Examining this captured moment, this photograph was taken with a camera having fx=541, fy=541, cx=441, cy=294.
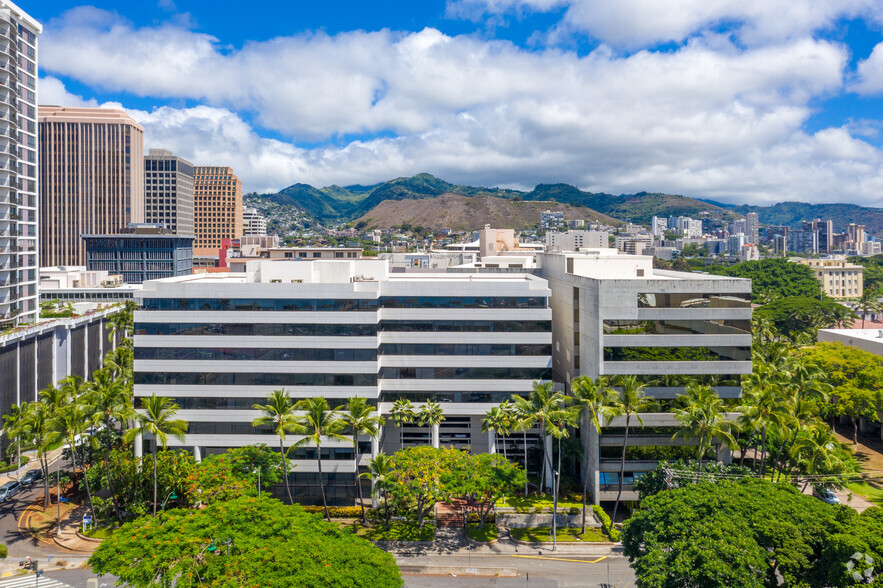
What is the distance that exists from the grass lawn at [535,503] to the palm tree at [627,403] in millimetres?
4592

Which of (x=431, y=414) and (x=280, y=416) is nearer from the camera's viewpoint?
(x=280, y=416)

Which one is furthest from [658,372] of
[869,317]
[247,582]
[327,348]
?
[869,317]

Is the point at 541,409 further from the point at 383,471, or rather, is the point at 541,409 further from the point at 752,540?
the point at 752,540

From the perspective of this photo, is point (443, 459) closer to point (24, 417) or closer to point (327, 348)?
point (327, 348)

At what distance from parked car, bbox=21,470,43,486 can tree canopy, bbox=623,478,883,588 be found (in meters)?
73.2

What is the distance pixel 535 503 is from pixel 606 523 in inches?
320

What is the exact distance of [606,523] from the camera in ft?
189

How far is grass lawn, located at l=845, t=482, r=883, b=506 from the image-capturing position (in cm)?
6316

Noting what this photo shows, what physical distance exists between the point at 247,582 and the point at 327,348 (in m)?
33.5

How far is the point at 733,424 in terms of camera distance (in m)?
55.4

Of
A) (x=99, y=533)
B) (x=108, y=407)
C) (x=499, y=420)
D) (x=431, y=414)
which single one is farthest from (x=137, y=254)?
(x=499, y=420)

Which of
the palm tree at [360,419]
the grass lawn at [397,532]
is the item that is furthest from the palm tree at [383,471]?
the palm tree at [360,419]

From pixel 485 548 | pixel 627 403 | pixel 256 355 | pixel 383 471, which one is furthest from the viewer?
Answer: pixel 256 355

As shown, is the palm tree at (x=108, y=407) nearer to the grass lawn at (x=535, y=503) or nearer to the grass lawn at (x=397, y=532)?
the grass lawn at (x=397, y=532)
